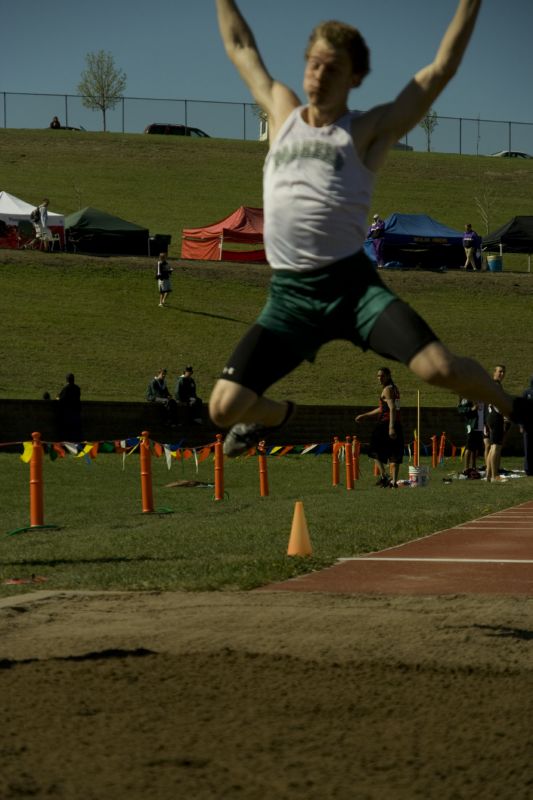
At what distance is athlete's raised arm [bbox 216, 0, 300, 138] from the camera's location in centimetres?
612

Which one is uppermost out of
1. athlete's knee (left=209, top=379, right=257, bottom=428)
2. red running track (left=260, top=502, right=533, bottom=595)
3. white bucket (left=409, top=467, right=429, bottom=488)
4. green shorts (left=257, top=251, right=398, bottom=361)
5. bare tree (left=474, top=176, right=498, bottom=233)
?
bare tree (left=474, top=176, right=498, bottom=233)

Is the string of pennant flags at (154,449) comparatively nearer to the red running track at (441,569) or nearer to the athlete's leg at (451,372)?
the red running track at (441,569)

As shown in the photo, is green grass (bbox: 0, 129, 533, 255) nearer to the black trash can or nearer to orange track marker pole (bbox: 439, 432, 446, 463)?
the black trash can

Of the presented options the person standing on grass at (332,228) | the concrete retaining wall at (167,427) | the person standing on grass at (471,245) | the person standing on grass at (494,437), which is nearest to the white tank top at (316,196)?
the person standing on grass at (332,228)

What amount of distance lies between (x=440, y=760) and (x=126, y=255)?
4448 cm

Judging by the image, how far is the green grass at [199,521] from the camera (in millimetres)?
10133

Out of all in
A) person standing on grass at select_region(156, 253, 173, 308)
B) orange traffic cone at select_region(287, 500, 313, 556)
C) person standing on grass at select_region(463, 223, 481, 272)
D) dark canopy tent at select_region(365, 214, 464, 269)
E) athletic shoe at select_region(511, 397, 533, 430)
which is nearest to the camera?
athletic shoe at select_region(511, 397, 533, 430)

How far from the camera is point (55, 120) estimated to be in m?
85.1

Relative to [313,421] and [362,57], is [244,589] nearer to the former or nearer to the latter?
[362,57]

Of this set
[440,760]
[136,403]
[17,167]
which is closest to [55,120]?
[17,167]

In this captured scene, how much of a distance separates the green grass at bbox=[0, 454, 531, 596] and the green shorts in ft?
11.3

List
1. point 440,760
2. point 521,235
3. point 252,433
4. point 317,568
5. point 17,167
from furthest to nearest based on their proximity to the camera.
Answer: point 17,167 < point 521,235 < point 317,568 < point 252,433 < point 440,760

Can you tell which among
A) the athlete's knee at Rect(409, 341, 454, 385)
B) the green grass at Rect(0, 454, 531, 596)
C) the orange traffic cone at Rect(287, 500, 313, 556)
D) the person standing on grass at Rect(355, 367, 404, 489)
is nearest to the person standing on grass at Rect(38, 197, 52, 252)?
the green grass at Rect(0, 454, 531, 596)

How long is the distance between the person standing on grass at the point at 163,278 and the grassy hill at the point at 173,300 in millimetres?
555
